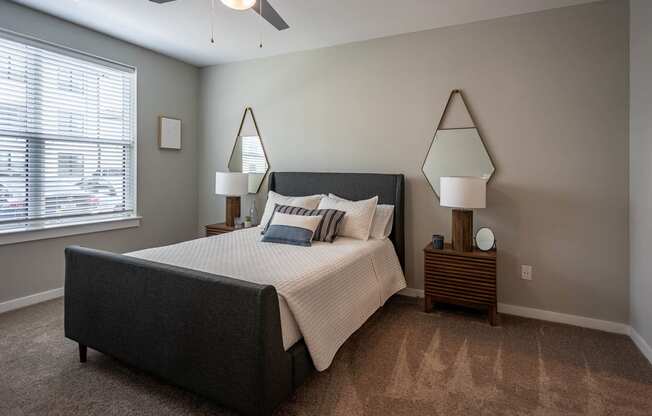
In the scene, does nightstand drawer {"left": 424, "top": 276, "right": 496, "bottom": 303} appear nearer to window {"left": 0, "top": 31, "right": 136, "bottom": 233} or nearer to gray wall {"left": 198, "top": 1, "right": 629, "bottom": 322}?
gray wall {"left": 198, "top": 1, "right": 629, "bottom": 322}

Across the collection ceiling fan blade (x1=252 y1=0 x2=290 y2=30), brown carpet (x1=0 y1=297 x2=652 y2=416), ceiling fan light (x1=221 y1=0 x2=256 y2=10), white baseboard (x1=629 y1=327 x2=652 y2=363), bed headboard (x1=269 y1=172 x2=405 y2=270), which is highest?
ceiling fan blade (x1=252 y1=0 x2=290 y2=30)

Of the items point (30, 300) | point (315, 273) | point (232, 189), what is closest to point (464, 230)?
point (315, 273)

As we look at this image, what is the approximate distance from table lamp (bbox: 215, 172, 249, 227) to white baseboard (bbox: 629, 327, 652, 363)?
3.88 m

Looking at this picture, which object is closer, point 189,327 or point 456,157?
point 189,327

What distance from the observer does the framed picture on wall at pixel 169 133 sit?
445 cm

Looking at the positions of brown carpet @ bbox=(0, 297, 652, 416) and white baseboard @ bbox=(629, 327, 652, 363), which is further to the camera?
white baseboard @ bbox=(629, 327, 652, 363)

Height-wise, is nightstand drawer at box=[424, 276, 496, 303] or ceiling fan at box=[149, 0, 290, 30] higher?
ceiling fan at box=[149, 0, 290, 30]

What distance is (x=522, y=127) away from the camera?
3.17 metres

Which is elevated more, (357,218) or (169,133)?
(169,133)

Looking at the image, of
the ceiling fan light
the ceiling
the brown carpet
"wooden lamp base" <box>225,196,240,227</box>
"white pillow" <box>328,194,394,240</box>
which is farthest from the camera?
"wooden lamp base" <box>225,196,240,227</box>

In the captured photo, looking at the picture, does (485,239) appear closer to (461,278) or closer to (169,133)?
(461,278)

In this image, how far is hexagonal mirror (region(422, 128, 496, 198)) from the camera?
10.8 feet

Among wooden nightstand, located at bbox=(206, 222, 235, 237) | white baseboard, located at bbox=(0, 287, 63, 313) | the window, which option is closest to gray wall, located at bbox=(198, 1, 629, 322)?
wooden nightstand, located at bbox=(206, 222, 235, 237)

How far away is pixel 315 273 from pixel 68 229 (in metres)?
2.88
